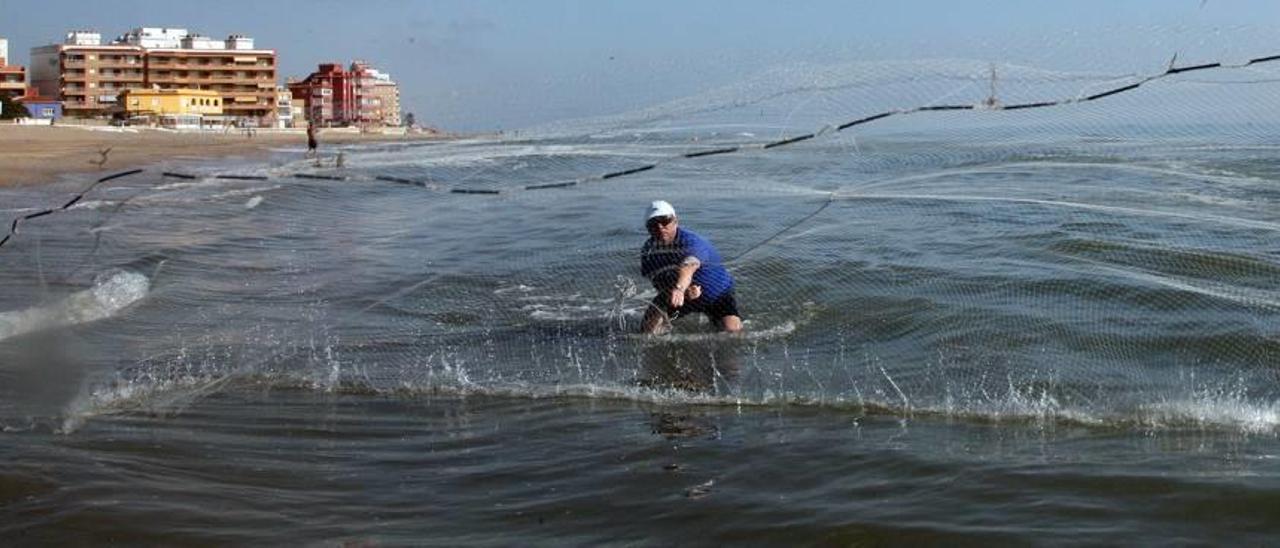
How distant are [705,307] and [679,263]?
1.45ft

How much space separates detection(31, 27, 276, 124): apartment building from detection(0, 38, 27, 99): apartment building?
1.67m

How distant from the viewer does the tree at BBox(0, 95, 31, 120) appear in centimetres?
7431

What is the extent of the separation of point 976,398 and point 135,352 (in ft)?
17.1

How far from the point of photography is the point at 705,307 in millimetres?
9688

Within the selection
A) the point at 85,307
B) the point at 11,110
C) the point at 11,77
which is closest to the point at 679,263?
the point at 85,307

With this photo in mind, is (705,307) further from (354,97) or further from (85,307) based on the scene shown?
(354,97)

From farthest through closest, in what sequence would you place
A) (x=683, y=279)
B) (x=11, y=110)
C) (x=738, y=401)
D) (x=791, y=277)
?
(x=11, y=110) < (x=791, y=277) < (x=683, y=279) < (x=738, y=401)

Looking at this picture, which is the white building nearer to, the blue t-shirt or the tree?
the tree

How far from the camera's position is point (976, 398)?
7.21 m

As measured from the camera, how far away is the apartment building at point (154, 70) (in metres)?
83.3

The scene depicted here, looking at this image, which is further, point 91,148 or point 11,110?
point 11,110

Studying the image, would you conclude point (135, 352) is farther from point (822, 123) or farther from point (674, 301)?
point (822, 123)

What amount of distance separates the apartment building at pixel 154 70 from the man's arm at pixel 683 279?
77.7m

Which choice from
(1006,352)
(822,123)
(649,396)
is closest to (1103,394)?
(1006,352)
